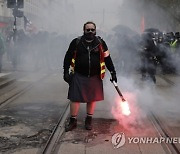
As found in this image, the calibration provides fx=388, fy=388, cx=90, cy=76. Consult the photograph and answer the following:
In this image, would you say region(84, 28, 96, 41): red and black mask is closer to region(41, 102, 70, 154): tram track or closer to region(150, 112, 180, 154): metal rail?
region(41, 102, 70, 154): tram track

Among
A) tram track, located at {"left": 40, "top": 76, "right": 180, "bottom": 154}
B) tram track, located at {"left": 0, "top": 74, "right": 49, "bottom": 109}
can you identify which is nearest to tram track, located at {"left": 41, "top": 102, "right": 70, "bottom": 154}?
tram track, located at {"left": 40, "top": 76, "right": 180, "bottom": 154}

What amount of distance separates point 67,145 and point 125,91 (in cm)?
438

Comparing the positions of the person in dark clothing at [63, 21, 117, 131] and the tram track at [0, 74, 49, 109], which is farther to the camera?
the tram track at [0, 74, 49, 109]

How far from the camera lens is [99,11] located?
13.4 meters

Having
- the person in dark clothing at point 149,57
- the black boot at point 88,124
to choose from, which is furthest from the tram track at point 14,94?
the person in dark clothing at point 149,57

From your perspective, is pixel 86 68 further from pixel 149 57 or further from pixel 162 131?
pixel 149 57

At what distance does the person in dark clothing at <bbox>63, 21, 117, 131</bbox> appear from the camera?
571cm

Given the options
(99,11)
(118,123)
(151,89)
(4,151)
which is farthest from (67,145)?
(99,11)

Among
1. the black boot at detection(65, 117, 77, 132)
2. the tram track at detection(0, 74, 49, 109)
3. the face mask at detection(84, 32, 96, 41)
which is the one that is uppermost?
the face mask at detection(84, 32, 96, 41)

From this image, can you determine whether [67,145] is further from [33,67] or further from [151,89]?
[33,67]

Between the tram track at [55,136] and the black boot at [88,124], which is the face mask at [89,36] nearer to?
the black boot at [88,124]

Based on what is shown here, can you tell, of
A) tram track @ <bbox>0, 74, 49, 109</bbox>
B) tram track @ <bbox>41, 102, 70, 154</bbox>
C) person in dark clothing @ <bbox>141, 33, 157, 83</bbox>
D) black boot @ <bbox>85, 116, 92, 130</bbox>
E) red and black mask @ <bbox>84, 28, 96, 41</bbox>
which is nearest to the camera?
tram track @ <bbox>41, 102, 70, 154</bbox>

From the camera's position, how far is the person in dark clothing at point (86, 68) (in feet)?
18.7

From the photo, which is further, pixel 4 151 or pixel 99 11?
pixel 99 11
